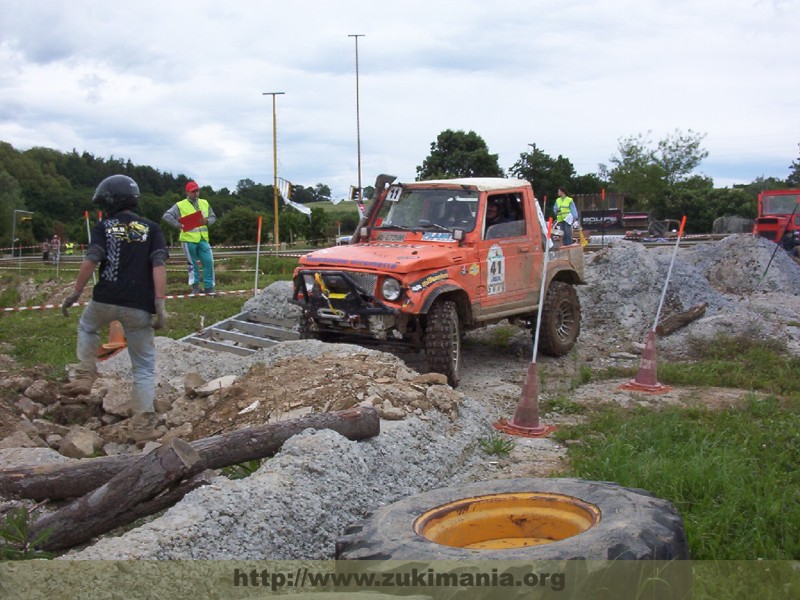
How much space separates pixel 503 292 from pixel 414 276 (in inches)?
63.0

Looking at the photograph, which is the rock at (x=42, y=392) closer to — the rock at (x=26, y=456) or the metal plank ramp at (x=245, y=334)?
the rock at (x=26, y=456)

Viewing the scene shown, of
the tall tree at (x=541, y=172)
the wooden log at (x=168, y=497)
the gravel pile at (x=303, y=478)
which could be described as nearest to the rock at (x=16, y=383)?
the gravel pile at (x=303, y=478)

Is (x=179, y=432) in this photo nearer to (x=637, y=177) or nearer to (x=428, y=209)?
(x=428, y=209)

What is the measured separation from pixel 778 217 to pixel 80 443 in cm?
2159

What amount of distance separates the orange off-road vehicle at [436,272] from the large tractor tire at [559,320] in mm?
15

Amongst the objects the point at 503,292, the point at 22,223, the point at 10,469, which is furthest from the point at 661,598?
the point at 22,223

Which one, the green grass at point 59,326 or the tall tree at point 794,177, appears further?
the tall tree at point 794,177

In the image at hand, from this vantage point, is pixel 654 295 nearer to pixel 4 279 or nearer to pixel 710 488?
pixel 710 488

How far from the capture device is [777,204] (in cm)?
2434

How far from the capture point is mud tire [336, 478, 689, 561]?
130 inches

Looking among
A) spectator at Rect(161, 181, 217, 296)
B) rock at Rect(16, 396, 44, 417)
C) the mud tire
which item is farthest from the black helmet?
spectator at Rect(161, 181, 217, 296)

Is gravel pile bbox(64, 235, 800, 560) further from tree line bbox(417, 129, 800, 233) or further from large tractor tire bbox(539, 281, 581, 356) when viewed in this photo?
tree line bbox(417, 129, 800, 233)

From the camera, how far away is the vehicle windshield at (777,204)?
79.2 ft

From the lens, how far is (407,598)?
2879mm
